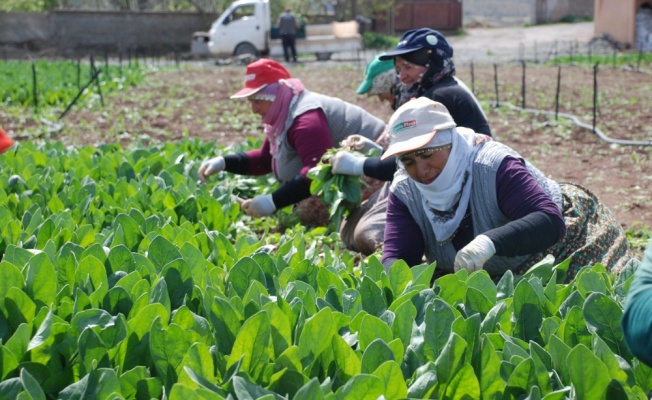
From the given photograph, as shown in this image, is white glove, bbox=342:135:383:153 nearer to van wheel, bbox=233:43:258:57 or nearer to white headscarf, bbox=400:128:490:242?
white headscarf, bbox=400:128:490:242

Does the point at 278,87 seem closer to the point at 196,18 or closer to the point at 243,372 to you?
the point at 243,372

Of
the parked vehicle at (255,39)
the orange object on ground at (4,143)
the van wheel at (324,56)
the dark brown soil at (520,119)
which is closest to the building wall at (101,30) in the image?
the parked vehicle at (255,39)

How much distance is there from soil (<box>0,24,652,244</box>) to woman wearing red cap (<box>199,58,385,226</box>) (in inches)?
77.2

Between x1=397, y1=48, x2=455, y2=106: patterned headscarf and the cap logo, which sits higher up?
x1=397, y1=48, x2=455, y2=106: patterned headscarf

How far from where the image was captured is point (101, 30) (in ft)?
107

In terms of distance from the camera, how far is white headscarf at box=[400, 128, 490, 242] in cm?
345

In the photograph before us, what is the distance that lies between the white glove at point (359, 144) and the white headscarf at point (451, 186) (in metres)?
1.31

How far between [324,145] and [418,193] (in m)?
1.64

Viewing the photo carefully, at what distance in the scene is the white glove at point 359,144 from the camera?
16.2ft

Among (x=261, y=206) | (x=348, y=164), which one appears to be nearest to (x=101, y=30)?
(x=261, y=206)

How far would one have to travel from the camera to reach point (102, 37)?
3266cm

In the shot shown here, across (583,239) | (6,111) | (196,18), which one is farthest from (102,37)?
(583,239)

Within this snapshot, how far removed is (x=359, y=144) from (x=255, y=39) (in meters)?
22.9

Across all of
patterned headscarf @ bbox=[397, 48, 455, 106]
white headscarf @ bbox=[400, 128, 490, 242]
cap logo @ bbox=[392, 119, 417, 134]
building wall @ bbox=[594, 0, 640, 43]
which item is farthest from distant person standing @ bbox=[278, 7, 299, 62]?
cap logo @ bbox=[392, 119, 417, 134]
